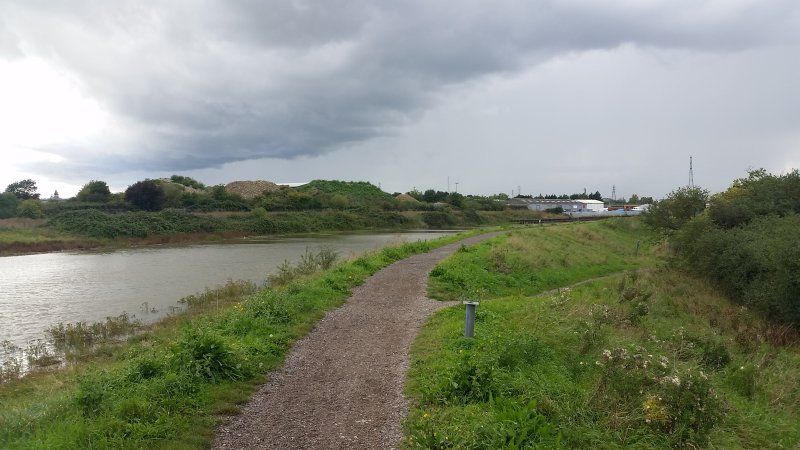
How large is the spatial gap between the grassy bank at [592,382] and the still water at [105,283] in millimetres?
14007

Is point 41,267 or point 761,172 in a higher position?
point 761,172

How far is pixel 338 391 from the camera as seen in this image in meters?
7.08

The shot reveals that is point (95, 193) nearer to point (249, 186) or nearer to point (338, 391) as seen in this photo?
point (249, 186)

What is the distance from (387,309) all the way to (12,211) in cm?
8190

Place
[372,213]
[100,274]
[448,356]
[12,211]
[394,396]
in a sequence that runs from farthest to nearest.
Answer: [372,213] → [12,211] → [100,274] → [448,356] → [394,396]

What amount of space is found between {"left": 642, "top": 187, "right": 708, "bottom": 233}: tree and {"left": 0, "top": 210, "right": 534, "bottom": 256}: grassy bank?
5378 centimetres

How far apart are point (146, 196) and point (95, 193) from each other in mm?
15879

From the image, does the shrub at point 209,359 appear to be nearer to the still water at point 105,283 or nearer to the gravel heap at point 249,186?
the still water at point 105,283

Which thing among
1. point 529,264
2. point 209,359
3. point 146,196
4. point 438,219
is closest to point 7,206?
point 146,196

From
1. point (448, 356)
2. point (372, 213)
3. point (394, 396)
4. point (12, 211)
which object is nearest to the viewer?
point (394, 396)

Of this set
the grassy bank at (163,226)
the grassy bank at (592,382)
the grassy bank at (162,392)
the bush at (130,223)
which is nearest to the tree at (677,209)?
the grassy bank at (592,382)

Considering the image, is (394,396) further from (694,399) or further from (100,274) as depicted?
(100,274)

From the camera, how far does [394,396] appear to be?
688 centimetres

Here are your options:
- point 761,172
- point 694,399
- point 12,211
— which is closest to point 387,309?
point 694,399
